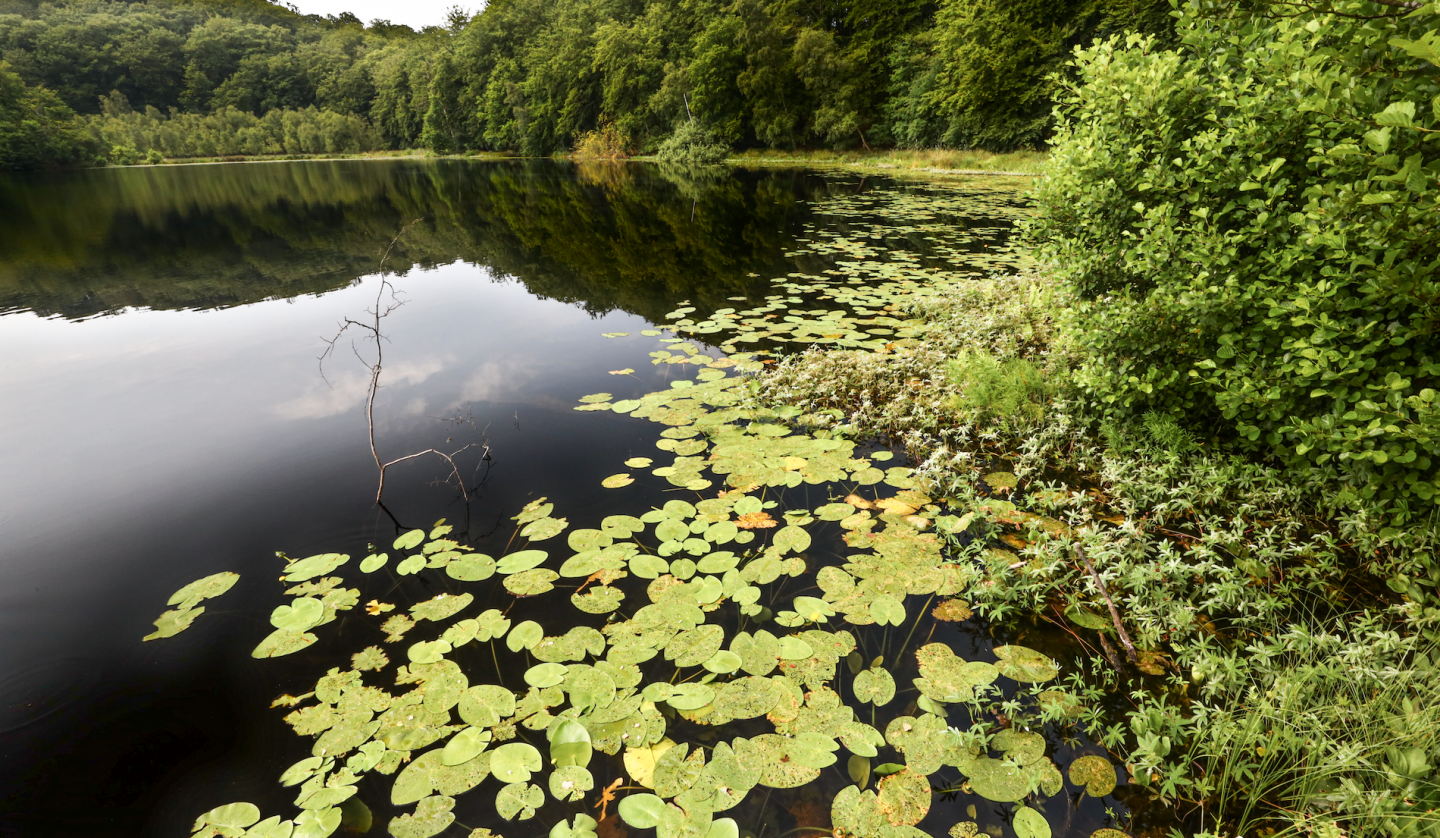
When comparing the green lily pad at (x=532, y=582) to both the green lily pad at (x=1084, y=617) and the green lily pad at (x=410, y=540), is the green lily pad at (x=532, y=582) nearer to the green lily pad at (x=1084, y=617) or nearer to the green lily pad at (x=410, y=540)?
the green lily pad at (x=410, y=540)

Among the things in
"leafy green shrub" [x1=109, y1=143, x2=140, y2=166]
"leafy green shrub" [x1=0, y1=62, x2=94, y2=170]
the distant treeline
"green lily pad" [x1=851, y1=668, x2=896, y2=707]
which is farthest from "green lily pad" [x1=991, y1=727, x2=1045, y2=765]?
"leafy green shrub" [x1=109, y1=143, x2=140, y2=166]

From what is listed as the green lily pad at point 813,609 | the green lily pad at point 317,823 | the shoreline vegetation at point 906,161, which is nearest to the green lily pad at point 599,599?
the green lily pad at point 813,609

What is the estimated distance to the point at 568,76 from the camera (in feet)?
180

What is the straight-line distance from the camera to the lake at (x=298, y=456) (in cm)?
245

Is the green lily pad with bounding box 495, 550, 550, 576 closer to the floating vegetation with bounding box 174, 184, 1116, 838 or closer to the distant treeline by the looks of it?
the floating vegetation with bounding box 174, 184, 1116, 838

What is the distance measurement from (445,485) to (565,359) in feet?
9.99

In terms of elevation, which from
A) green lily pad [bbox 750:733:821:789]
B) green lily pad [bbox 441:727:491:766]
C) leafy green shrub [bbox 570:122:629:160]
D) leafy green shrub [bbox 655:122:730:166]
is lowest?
green lily pad [bbox 750:733:821:789]

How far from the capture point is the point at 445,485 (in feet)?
14.6

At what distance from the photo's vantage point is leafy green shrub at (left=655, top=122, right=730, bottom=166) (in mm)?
41250

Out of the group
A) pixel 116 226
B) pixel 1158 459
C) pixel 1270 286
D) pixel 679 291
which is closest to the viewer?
pixel 1270 286

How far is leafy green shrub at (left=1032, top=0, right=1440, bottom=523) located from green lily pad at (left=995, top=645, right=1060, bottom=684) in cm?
178

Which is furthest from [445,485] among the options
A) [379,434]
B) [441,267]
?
[441,267]

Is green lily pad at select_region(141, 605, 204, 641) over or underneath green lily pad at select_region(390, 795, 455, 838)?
over

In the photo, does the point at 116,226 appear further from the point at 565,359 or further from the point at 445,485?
the point at 445,485
